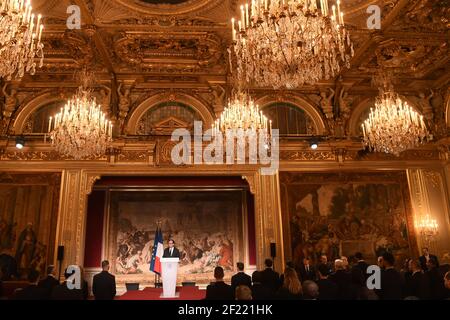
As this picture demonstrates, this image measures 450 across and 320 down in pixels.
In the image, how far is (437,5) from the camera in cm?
794

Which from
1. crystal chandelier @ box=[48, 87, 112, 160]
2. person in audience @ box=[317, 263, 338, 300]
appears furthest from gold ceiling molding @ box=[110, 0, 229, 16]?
person in audience @ box=[317, 263, 338, 300]

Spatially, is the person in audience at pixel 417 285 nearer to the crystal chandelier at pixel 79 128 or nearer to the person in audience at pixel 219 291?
the person in audience at pixel 219 291

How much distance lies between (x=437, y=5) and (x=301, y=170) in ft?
18.0

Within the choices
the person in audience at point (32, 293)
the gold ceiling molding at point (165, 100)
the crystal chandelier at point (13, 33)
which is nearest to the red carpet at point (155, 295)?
the person in audience at point (32, 293)

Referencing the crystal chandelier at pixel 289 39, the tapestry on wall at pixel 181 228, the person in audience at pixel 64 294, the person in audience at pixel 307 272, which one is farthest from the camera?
the tapestry on wall at pixel 181 228

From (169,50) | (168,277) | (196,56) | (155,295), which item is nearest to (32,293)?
(168,277)

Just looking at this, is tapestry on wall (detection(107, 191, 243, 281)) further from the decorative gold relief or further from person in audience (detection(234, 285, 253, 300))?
person in audience (detection(234, 285, 253, 300))

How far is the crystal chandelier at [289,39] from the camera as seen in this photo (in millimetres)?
4906

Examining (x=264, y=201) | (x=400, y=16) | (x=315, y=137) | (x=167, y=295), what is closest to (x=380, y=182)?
(x=315, y=137)

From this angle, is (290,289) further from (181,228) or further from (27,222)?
(27,222)

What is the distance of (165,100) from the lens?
11.5m

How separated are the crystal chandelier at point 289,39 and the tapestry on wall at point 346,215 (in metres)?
5.91

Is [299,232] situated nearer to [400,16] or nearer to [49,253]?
[400,16]

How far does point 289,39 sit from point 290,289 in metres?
3.42
